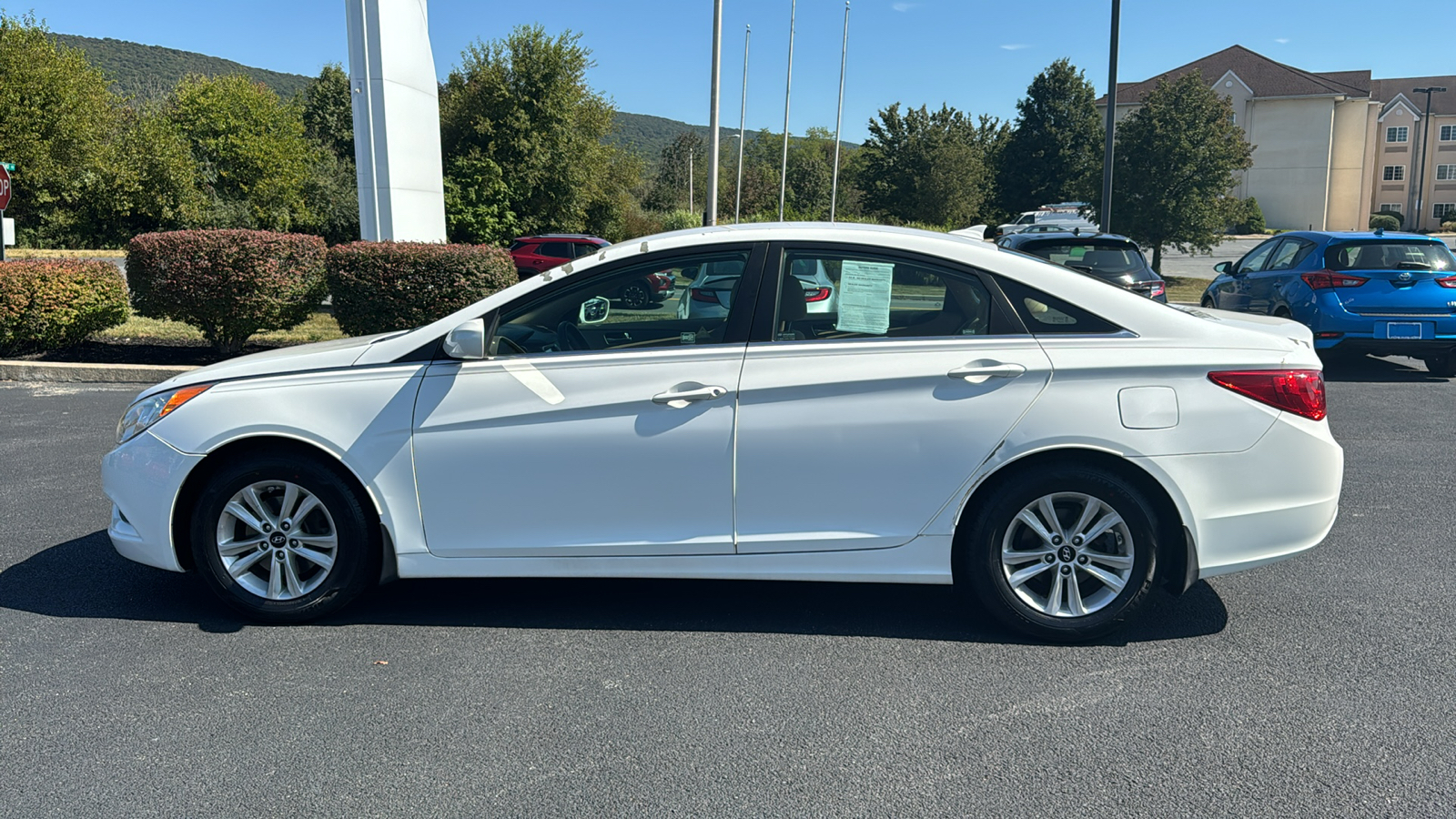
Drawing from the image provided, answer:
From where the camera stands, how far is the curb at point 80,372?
11133 mm

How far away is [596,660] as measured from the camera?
4.02 m

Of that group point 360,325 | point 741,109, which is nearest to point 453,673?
point 360,325

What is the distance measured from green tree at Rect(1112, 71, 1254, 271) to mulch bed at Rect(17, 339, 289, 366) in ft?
71.7

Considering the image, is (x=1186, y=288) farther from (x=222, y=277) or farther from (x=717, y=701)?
(x=717, y=701)

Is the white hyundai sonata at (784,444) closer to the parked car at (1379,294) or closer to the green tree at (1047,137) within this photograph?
the parked car at (1379,294)

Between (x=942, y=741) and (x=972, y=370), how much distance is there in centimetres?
137

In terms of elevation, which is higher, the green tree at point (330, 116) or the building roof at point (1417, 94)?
the building roof at point (1417, 94)

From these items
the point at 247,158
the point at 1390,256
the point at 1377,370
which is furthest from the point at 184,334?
the point at 247,158

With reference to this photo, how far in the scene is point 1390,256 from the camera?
441 inches

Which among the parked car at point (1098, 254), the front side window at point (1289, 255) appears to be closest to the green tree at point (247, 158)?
the parked car at point (1098, 254)

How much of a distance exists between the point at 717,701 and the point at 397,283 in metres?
8.95

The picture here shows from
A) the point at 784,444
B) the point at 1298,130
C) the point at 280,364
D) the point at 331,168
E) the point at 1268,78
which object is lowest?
the point at 784,444

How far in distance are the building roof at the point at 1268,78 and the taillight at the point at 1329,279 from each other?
190 ft

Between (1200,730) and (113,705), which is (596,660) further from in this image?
(1200,730)
